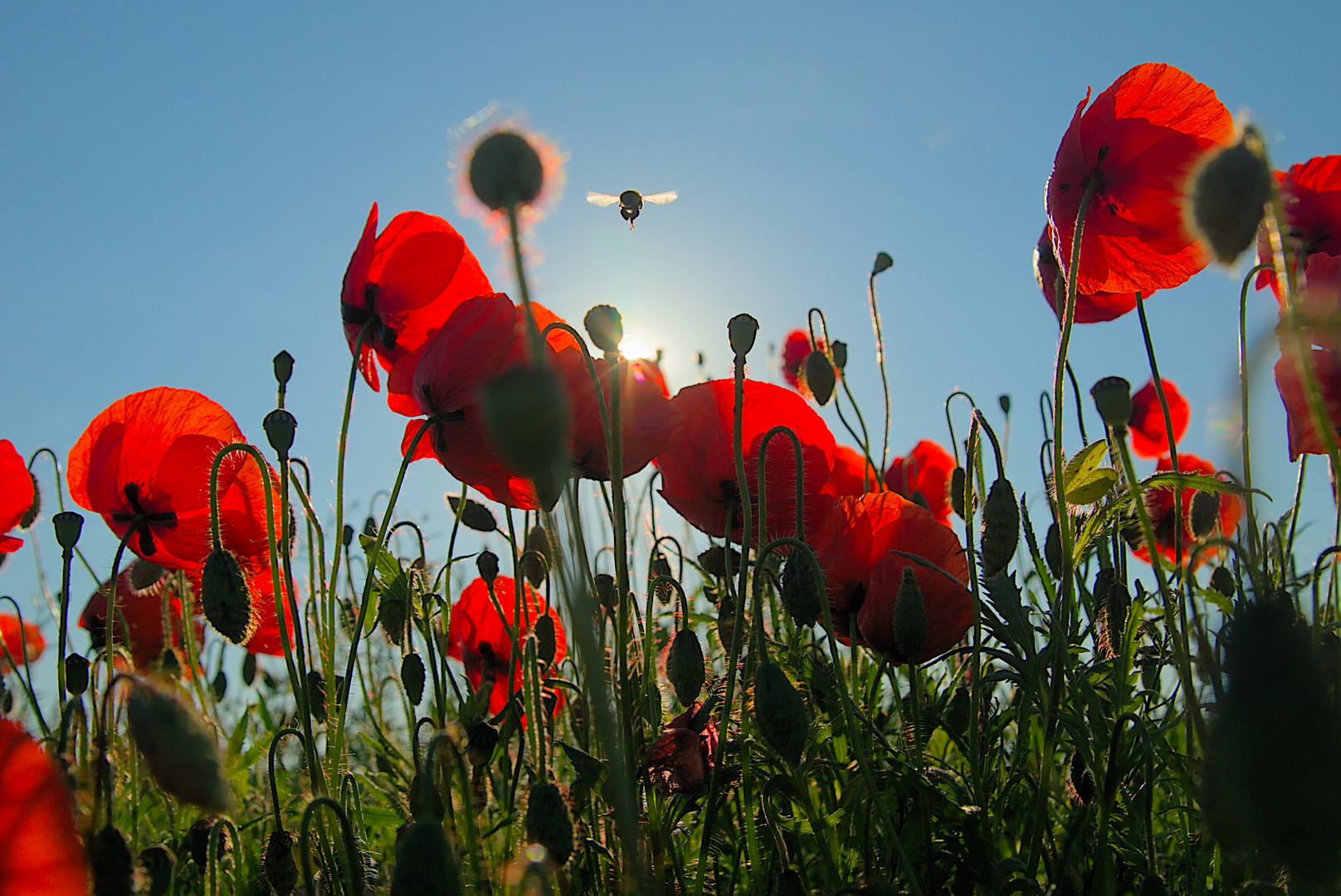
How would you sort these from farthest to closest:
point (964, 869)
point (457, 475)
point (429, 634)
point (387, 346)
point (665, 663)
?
1. point (387, 346)
2. point (429, 634)
3. point (457, 475)
4. point (665, 663)
5. point (964, 869)

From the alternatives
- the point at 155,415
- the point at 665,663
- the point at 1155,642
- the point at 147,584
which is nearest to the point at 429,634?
the point at 665,663

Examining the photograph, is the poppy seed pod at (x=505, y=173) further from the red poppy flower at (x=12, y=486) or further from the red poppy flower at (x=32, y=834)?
the red poppy flower at (x=12, y=486)

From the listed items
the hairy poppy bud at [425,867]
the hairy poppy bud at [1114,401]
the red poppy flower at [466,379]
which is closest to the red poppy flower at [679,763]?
the red poppy flower at [466,379]

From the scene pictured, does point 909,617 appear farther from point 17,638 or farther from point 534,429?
point 17,638

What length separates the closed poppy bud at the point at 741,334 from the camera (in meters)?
1.37

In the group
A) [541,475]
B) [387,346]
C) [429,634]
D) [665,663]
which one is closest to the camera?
[541,475]

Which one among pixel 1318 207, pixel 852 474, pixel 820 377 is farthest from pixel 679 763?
pixel 1318 207

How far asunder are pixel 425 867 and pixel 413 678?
3.09 feet

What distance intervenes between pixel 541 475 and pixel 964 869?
0.92 meters

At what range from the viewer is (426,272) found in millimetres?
1831

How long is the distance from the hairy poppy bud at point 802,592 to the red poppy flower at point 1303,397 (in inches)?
28.1

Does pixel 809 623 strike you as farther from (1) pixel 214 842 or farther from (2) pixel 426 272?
(2) pixel 426 272

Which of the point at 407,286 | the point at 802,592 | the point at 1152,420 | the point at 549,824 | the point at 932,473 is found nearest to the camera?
the point at 549,824

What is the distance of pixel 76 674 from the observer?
62.9 inches
